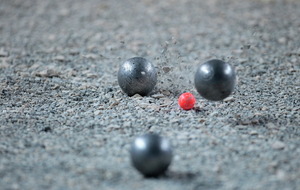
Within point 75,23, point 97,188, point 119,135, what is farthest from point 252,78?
point 75,23

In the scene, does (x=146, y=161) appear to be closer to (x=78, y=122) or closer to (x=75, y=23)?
(x=78, y=122)

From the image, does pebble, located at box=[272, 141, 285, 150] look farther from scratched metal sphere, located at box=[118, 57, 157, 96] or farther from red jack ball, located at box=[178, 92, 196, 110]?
scratched metal sphere, located at box=[118, 57, 157, 96]

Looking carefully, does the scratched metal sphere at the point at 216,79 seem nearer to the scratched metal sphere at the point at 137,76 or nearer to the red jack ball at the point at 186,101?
the red jack ball at the point at 186,101

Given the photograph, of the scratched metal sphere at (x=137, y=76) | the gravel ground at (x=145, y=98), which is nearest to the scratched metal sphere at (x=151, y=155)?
the gravel ground at (x=145, y=98)

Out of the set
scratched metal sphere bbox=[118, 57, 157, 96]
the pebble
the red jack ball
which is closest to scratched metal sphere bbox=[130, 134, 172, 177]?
the pebble

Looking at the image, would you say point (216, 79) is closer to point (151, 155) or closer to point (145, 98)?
point (145, 98)

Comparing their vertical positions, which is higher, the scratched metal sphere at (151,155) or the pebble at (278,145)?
the pebble at (278,145)
